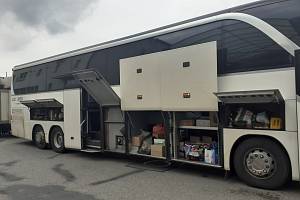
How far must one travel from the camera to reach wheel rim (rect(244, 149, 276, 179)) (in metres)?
6.16

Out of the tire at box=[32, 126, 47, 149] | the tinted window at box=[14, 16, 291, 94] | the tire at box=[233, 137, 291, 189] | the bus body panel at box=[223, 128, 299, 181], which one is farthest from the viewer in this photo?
the tire at box=[32, 126, 47, 149]

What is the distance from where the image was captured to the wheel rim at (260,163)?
20.2 feet

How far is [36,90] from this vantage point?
13062 millimetres

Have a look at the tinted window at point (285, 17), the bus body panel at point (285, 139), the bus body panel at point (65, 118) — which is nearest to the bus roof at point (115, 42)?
the tinted window at point (285, 17)

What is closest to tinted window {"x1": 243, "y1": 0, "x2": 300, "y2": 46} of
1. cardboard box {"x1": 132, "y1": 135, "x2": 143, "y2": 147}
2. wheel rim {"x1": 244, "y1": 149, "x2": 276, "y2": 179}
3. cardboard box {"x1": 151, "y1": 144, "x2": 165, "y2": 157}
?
wheel rim {"x1": 244, "y1": 149, "x2": 276, "y2": 179}

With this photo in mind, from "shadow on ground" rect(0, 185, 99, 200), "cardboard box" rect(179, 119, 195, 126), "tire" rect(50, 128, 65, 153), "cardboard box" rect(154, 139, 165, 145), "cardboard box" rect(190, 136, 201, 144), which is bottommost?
"shadow on ground" rect(0, 185, 99, 200)

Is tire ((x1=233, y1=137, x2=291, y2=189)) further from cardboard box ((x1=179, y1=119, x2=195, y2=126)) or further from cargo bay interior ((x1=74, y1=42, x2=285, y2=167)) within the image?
cardboard box ((x1=179, y1=119, x2=195, y2=126))

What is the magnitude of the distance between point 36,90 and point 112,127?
4.76m

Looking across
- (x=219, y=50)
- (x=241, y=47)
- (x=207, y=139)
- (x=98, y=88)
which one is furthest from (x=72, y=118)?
(x=241, y=47)

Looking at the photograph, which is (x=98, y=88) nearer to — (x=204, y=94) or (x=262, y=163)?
(x=204, y=94)

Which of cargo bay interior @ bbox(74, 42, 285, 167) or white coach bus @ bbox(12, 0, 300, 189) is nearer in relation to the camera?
white coach bus @ bbox(12, 0, 300, 189)

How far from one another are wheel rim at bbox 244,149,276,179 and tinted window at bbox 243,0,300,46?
6.74 ft

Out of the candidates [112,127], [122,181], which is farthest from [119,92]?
[122,181]

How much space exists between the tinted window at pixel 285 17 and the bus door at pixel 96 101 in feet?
14.6
